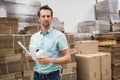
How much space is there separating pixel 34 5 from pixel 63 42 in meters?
1.84

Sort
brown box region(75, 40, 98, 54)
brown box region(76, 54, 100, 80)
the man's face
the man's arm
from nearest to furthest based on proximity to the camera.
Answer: the man's arm → the man's face → brown box region(76, 54, 100, 80) → brown box region(75, 40, 98, 54)

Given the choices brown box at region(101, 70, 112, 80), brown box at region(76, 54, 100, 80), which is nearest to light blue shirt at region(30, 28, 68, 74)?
brown box at region(76, 54, 100, 80)

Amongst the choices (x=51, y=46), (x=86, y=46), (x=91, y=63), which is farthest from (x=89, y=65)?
(x=51, y=46)

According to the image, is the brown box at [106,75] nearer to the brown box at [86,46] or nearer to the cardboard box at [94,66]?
the cardboard box at [94,66]

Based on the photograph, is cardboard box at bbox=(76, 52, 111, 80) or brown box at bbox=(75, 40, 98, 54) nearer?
cardboard box at bbox=(76, 52, 111, 80)

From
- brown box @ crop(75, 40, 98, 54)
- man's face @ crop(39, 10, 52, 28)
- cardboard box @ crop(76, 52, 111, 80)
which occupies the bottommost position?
cardboard box @ crop(76, 52, 111, 80)

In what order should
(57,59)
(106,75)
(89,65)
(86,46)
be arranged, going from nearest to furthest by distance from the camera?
(57,59) < (89,65) < (86,46) < (106,75)

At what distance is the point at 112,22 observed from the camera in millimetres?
4715

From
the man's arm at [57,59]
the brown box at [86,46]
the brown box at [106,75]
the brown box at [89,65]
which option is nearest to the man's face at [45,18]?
the man's arm at [57,59]

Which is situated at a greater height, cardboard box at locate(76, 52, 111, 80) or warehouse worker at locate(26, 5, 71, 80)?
warehouse worker at locate(26, 5, 71, 80)

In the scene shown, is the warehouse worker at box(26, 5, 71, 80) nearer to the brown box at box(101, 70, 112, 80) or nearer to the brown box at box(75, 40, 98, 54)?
the brown box at box(75, 40, 98, 54)

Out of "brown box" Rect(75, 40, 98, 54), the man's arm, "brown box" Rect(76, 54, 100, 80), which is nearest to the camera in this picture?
the man's arm

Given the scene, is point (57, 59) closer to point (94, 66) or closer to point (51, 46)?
point (51, 46)

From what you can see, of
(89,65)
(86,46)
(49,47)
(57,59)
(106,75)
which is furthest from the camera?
(106,75)
